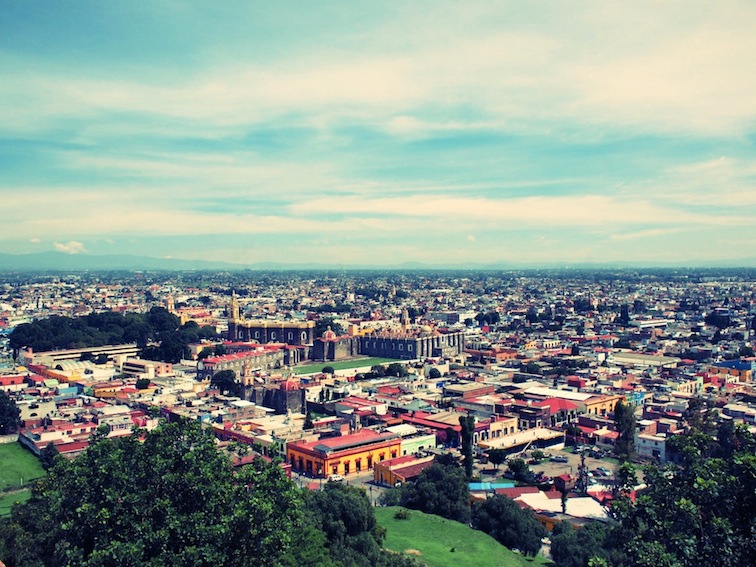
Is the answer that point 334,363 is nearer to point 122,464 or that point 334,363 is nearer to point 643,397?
point 643,397

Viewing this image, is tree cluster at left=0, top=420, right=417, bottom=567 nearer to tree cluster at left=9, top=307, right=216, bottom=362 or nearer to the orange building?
the orange building

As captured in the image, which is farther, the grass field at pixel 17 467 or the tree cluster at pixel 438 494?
the grass field at pixel 17 467

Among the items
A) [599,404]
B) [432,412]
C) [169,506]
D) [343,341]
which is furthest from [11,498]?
[343,341]

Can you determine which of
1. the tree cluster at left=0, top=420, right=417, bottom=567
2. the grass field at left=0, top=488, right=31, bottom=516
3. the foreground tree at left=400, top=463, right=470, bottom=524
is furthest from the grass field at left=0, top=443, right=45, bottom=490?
the tree cluster at left=0, top=420, right=417, bottom=567

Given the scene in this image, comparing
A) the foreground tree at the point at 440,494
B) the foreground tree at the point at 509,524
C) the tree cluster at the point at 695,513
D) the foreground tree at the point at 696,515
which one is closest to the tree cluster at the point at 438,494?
the foreground tree at the point at 440,494

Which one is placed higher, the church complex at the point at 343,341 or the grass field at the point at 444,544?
the church complex at the point at 343,341

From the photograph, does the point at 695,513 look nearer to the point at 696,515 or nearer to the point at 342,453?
the point at 696,515

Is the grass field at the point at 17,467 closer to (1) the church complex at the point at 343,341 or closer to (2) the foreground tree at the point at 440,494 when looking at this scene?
(2) the foreground tree at the point at 440,494
